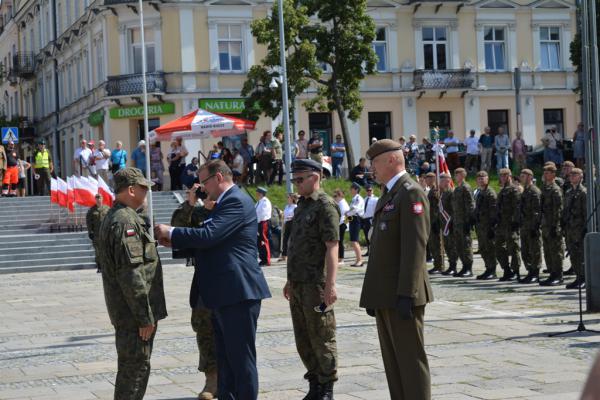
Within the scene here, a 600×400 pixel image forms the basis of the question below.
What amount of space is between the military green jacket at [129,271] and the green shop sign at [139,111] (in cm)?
3727

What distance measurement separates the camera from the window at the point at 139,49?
147 ft

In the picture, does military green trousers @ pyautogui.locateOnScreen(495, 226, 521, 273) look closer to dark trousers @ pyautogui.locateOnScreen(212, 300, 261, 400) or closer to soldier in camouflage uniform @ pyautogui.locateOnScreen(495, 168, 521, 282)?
soldier in camouflage uniform @ pyautogui.locateOnScreen(495, 168, 521, 282)

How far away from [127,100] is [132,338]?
38625mm

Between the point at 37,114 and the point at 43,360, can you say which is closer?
the point at 43,360

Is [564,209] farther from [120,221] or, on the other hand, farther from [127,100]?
[127,100]

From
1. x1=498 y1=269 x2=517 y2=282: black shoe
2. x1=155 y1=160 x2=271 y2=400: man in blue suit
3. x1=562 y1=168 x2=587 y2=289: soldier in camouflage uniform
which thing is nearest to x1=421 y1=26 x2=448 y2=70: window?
x1=498 y1=269 x2=517 y2=282: black shoe

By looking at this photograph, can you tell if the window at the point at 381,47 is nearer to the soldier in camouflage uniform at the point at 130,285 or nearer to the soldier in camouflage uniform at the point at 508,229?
the soldier in camouflage uniform at the point at 508,229

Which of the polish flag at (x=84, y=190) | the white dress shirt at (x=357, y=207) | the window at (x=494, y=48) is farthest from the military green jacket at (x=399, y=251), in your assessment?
the window at (x=494, y=48)

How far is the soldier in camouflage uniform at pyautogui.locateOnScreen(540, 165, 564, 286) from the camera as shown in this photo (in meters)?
17.8

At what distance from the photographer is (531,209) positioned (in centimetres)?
1831

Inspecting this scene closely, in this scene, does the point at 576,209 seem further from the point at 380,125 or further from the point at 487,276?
the point at 380,125

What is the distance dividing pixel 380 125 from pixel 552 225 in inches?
1186

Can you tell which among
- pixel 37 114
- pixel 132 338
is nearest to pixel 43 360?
pixel 132 338

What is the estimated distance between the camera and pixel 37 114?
65312 millimetres
